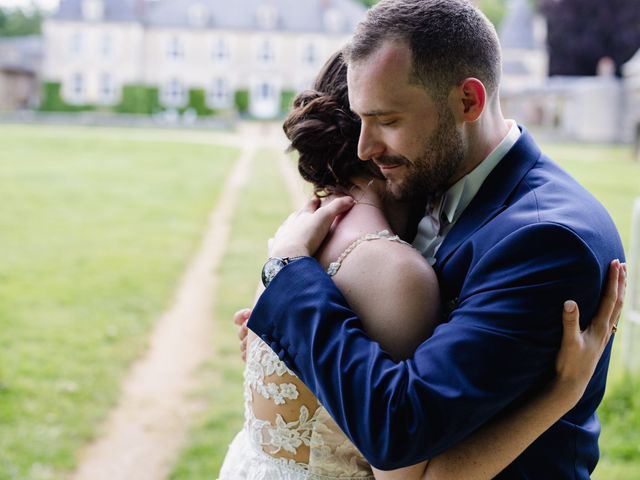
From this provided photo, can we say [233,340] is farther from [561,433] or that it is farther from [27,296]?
[561,433]

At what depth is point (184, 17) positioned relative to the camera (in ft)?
162

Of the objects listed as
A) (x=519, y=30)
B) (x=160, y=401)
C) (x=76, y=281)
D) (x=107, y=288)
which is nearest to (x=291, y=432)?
(x=160, y=401)

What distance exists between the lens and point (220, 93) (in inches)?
1971

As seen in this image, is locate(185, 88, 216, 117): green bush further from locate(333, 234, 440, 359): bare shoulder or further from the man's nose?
locate(333, 234, 440, 359): bare shoulder

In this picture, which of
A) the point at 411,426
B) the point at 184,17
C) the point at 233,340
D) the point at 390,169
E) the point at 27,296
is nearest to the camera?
the point at 411,426

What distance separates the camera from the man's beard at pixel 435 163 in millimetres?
1656

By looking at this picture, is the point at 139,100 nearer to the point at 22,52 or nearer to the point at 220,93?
the point at 220,93

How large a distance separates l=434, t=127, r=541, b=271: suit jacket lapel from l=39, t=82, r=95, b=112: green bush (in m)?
47.5

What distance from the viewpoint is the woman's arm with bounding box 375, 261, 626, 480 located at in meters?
1.50

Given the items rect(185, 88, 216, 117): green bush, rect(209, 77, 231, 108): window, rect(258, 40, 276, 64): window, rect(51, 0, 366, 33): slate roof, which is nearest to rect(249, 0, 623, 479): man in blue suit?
rect(185, 88, 216, 117): green bush

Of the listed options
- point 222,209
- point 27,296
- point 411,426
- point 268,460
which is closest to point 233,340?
point 27,296

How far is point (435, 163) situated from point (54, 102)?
160ft

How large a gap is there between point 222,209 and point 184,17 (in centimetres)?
3701

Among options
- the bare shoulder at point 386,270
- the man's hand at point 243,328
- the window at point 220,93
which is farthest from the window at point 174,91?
the bare shoulder at point 386,270
